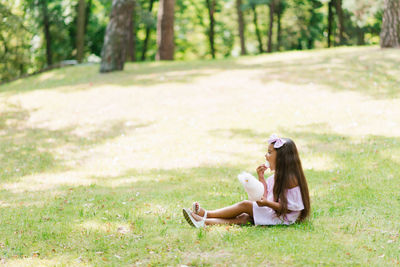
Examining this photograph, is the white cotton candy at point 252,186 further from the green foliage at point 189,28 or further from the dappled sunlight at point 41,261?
the green foliage at point 189,28

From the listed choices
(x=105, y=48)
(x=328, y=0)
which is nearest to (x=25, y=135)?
(x=105, y=48)

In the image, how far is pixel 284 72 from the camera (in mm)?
16984

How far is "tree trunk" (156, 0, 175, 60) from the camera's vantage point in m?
22.8

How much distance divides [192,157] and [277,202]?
15.7 ft

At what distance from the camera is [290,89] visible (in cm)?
1511

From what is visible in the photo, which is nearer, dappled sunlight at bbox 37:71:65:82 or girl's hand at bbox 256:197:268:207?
girl's hand at bbox 256:197:268:207

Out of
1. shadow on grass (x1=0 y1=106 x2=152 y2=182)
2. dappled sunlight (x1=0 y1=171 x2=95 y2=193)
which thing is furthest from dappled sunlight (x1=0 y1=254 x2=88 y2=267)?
shadow on grass (x1=0 y1=106 x2=152 y2=182)

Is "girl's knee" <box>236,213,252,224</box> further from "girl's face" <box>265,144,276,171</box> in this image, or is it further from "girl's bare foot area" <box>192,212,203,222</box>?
"girl's face" <box>265,144,276,171</box>

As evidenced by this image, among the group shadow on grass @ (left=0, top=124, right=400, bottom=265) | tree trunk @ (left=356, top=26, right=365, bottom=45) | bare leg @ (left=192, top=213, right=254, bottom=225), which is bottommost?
shadow on grass @ (left=0, top=124, right=400, bottom=265)

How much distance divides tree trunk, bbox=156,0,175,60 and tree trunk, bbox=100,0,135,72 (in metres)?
4.07

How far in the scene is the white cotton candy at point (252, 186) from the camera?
596 centimetres

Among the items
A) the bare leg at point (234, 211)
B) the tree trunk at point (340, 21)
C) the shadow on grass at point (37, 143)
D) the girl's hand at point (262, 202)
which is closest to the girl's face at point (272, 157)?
the girl's hand at point (262, 202)

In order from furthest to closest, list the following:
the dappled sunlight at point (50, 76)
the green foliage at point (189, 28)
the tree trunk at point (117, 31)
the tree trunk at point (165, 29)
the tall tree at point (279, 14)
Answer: the tall tree at point (279, 14) < the green foliage at point (189, 28) < the tree trunk at point (165, 29) < the dappled sunlight at point (50, 76) < the tree trunk at point (117, 31)

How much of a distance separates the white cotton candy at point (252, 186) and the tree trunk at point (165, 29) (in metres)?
18.1
